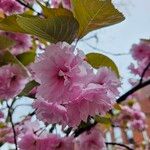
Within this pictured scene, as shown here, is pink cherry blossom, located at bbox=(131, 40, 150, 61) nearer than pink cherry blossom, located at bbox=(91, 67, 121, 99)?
No

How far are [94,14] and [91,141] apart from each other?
0.84m

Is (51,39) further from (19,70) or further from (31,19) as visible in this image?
(19,70)

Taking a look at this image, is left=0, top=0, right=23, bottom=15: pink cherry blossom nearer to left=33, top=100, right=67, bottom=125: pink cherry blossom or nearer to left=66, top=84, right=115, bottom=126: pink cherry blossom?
left=33, top=100, right=67, bottom=125: pink cherry blossom

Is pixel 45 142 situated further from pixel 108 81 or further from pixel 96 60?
pixel 108 81

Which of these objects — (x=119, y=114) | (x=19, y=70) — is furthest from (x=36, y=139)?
(x=119, y=114)

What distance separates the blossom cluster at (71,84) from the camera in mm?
842

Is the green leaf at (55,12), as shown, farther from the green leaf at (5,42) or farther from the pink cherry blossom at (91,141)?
the pink cherry blossom at (91,141)

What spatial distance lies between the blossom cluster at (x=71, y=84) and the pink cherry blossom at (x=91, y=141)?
725mm

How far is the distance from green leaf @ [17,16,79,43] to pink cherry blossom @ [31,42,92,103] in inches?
4.6

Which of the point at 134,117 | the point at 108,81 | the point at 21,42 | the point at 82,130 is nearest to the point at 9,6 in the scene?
the point at 21,42

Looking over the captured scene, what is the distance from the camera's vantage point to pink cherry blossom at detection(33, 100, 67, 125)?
0.97m

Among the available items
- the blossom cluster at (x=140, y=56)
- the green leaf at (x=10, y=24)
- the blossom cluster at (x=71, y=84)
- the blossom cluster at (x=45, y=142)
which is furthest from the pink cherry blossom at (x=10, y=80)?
the blossom cluster at (x=140, y=56)

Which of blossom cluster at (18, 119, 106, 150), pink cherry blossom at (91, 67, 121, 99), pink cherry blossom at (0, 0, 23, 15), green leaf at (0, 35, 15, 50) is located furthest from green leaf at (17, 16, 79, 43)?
pink cherry blossom at (0, 0, 23, 15)

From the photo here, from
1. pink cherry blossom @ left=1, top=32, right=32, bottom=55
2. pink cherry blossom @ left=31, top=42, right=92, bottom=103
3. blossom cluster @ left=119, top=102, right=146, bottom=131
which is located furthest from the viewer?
blossom cluster @ left=119, top=102, right=146, bottom=131
